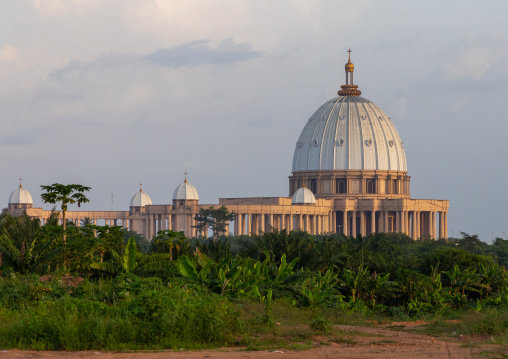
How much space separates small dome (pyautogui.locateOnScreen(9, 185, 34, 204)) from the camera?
123312 mm

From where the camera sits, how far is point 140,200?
4919 inches

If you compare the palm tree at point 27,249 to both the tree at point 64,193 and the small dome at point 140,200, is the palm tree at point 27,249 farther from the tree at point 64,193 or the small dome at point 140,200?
the small dome at point 140,200

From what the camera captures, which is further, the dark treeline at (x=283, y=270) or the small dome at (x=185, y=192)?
the small dome at (x=185, y=192)

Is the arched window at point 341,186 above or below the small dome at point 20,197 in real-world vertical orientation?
above

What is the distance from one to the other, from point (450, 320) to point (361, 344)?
598 centimetres

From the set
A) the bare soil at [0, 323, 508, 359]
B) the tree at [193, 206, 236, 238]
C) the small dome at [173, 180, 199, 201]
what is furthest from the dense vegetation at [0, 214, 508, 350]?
the small dome at [173, 180, 199, 201]

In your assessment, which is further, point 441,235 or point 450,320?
point 441,235

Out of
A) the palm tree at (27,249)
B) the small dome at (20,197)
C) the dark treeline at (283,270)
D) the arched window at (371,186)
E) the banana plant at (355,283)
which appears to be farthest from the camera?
the arched window at (371,186)

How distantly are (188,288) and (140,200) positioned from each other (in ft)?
337

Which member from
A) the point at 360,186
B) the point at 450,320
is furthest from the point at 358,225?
the point at 450,320

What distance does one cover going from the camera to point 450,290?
2800 centimetres

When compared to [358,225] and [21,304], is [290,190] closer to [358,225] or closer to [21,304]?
[358,225]

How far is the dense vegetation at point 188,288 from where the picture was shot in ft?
58.0

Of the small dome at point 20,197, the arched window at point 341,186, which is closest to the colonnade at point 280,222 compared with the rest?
the arched window at point 341,186
